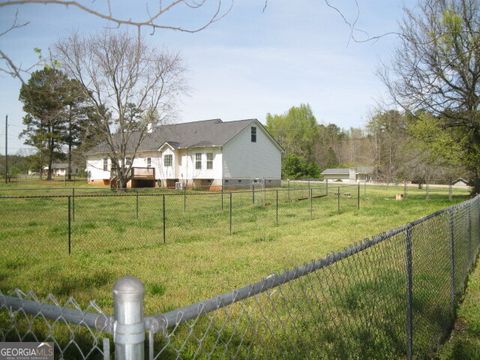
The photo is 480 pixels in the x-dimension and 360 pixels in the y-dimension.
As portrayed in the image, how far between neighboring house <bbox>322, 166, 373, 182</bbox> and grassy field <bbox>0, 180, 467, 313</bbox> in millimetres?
63460

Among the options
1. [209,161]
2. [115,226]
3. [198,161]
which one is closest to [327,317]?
[115,226]

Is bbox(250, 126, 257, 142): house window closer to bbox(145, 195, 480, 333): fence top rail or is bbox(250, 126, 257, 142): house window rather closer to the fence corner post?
bbox(145, 195, 480, 333): fence top rail

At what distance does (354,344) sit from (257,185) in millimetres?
35747

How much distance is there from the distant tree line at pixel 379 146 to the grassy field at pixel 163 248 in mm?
8825

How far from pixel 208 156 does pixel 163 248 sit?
28.0 meters

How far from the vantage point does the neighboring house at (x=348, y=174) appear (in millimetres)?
80006

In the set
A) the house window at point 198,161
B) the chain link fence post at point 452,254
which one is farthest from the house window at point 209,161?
the chain link fence post at point 452,254

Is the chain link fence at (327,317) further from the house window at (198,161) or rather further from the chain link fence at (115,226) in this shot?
the house window at (198,161)

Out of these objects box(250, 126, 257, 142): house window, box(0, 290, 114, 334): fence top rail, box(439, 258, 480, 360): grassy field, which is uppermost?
box(250, 126, 257, 142): house window

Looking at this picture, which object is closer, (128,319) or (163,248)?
(128,319)

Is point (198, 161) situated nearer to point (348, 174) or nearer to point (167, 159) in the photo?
point (167, 159)

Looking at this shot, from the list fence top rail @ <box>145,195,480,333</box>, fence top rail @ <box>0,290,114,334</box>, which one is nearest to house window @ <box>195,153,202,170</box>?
fence top rail @ <box>145,195,480,333</box>

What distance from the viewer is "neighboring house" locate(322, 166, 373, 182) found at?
80006mm

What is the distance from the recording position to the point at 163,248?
1046cm
